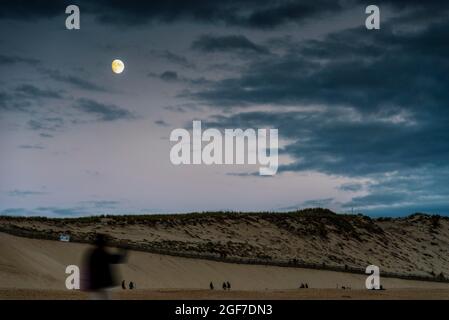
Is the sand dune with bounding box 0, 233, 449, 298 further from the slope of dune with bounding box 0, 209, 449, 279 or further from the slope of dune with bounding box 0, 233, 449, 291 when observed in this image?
the slope of dune with bounding box 0, 209, 449, 279

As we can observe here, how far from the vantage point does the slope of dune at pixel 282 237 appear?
71938 mm

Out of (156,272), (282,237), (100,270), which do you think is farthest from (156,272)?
(100,270)

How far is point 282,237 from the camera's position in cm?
8788

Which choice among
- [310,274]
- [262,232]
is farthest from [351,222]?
[310,274]

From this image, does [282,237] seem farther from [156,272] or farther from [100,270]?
[100,270]

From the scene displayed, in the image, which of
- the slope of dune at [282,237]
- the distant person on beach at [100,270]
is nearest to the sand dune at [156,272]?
the slope of dune at [282,237]

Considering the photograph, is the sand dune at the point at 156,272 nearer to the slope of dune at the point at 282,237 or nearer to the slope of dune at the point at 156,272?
the slope of dune at the point at 156,272

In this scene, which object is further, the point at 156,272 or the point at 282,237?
the point at 282,237

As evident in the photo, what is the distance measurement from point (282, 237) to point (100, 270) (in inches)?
2724

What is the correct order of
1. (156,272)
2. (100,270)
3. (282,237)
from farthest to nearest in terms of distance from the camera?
(282,237) → (156,272) → (100,270)

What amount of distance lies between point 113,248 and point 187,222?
89.4 ft

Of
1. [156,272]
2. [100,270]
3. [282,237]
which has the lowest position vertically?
[156,272]

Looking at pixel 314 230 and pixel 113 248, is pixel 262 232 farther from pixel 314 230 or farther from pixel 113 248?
pixel 113 248

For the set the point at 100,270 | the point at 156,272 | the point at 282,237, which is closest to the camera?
the point at 100,270
